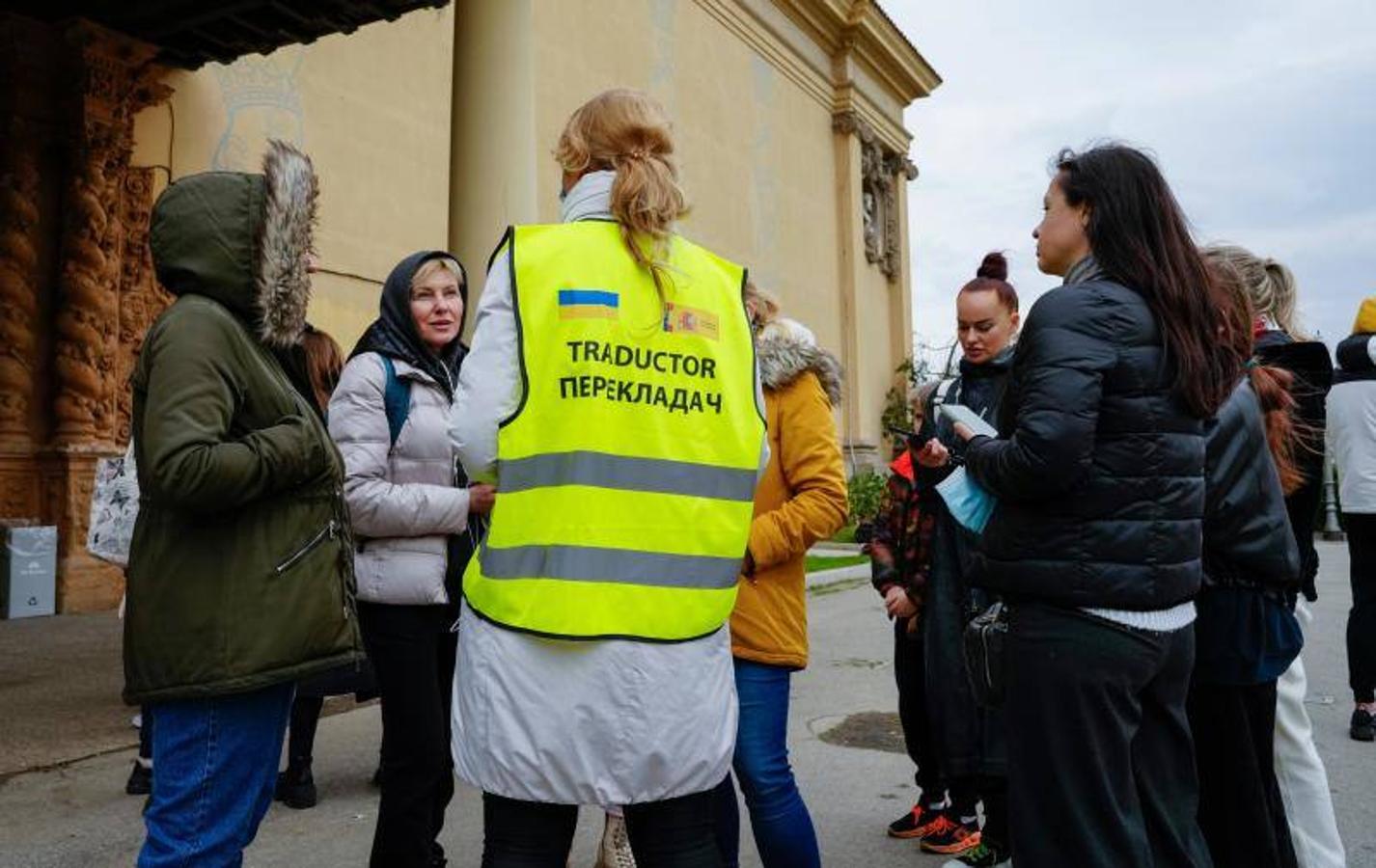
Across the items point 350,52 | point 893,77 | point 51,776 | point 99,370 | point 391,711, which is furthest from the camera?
point 893,77

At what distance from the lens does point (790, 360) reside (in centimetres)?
272

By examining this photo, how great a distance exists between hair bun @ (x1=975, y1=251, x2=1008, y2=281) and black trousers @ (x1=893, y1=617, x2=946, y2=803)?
1.26 metres

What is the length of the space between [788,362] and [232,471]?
1428 millimetres

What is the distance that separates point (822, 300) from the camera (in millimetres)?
21094

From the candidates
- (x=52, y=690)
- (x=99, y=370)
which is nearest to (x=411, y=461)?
(x=52, y=690)

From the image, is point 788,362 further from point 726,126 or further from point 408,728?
point 726,126

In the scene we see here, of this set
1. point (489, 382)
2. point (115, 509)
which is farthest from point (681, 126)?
point (489, 382)

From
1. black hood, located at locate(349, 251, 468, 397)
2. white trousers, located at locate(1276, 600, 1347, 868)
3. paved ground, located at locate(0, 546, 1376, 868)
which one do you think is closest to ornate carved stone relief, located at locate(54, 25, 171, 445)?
paved ground, located at locate(0, 546, 1376, 868)

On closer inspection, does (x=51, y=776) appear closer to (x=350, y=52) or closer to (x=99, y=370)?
(x=99, y=370)

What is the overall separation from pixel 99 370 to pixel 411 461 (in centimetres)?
606

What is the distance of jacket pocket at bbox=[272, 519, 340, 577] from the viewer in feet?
6.56

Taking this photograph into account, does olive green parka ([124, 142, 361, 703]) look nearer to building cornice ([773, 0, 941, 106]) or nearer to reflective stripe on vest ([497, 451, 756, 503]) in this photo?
reflective stripe on vest ([497, 451, 756, 503])

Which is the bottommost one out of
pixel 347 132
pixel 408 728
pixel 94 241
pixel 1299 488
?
pixel 408 728

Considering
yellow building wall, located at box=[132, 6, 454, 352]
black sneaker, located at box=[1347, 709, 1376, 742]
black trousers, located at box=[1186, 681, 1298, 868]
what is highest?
yellow building wall, located at box=[132, 6, 454, 352]
